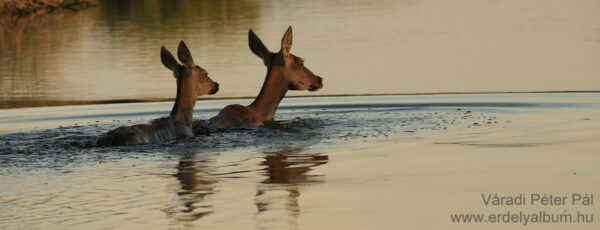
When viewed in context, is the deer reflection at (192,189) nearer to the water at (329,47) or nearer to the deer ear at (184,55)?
the deer ear at (184,55)

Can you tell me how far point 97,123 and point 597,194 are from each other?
942 cm

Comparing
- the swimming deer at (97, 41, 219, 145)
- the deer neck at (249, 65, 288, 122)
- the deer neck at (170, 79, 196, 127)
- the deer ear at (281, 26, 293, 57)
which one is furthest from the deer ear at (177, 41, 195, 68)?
the deer neck at (249, 65, 288, 122)

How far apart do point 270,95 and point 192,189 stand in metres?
6.52

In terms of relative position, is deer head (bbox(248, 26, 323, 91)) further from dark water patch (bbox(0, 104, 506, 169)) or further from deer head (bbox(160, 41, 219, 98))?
deer head (bbox(160, 41, 219, 98))

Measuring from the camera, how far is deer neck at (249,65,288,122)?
21344mm

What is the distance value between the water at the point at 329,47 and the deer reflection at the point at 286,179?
9291mm

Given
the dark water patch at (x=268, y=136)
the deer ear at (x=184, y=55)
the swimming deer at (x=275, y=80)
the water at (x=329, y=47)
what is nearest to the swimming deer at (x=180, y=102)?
the deer ear at (x=184, y=55)

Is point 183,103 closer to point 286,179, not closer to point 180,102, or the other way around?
point 180,102

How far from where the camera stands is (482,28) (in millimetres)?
43250

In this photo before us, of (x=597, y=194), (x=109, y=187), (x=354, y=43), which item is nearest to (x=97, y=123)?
(x=109, y=187)

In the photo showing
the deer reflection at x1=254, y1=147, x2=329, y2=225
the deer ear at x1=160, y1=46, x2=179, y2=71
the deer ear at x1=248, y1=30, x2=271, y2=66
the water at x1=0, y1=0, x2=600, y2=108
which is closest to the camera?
the deer reflection at x1=254, y1=147, x2=329, y2=225

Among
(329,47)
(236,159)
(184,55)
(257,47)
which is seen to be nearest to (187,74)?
(184,55)

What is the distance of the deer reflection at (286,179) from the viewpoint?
13.9 meters

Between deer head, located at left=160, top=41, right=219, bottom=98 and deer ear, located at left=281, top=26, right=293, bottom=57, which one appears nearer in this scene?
deer head, located at left=160, top=41, right=219, bottom=98
